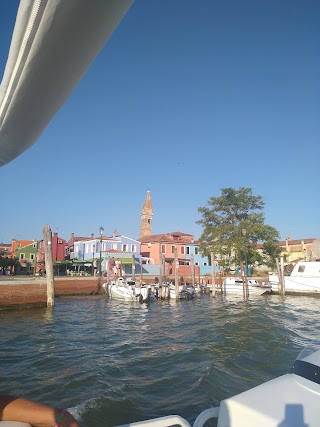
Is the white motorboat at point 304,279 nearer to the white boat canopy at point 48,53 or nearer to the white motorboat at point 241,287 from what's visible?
the white motorboat at point 241,287

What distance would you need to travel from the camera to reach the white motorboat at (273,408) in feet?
8.76

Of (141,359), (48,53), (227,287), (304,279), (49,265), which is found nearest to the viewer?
(48,53)

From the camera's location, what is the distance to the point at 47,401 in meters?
6.00

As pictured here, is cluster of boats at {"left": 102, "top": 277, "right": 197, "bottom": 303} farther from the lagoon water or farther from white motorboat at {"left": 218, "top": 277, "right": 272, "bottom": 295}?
the lagoon water

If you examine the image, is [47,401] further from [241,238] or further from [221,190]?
[221,190]

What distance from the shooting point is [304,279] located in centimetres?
2798

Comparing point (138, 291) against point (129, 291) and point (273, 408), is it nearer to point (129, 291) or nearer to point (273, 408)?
point (129, 291)

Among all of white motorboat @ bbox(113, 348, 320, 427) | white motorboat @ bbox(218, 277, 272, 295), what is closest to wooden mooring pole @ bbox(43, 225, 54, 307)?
white motorboat @ bbox(218, 277, 272, 295)

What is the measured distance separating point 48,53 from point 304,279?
30168 mm

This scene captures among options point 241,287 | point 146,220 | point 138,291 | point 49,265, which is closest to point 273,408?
point 49,265

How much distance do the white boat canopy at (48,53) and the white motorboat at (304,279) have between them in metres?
29.4

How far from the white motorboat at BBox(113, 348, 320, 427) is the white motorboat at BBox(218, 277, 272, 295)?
2524 cm

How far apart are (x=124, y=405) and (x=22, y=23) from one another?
6184 millimetres

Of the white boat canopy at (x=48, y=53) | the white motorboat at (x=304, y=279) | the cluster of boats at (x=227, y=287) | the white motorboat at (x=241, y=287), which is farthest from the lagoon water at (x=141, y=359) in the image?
the white motorboat at (x=241, y=287)
